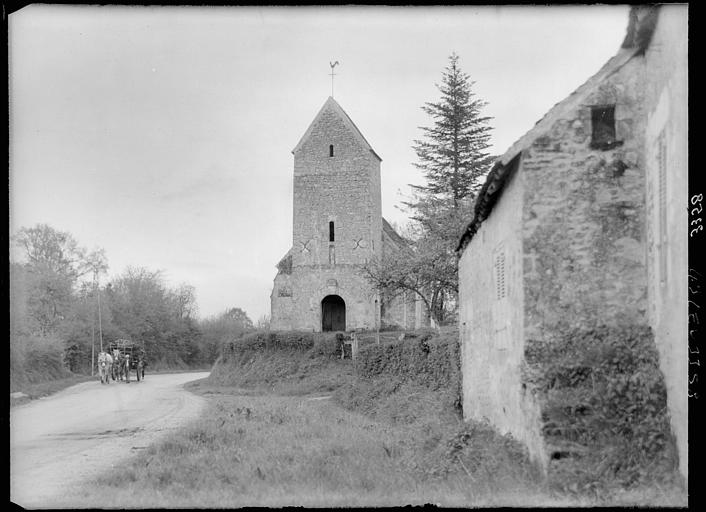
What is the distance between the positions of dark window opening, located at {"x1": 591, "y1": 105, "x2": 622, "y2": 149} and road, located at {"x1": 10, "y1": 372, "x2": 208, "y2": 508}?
25.7 feet

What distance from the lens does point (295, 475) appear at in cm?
1077

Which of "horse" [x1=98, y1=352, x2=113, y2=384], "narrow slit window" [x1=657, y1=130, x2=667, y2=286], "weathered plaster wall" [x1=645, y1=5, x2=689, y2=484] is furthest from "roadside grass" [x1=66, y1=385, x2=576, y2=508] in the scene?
"horse" [x1=98, y1=352, x2=113, y2=384]

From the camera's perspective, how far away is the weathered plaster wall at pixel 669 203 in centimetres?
810

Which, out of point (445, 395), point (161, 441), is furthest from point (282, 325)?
point (161, 441)

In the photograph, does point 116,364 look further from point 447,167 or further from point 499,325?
point 499,325

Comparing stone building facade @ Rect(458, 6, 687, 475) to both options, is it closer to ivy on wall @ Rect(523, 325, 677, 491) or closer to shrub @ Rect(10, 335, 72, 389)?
ivy on wall @ Rect(523, 325, 677, 491)

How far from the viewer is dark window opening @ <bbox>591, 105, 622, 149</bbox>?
9742 mm

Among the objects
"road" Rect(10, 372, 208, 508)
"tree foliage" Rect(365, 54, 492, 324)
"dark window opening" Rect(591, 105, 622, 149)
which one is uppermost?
"tree foliage" Rect(365, 54, 492, 324)

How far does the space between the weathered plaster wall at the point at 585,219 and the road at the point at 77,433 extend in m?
6.48

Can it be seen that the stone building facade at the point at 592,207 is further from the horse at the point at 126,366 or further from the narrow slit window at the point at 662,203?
the horse at the point at 126,366

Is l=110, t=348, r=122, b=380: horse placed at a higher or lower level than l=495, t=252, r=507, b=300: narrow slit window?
lower

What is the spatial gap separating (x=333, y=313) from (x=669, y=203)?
127ft
